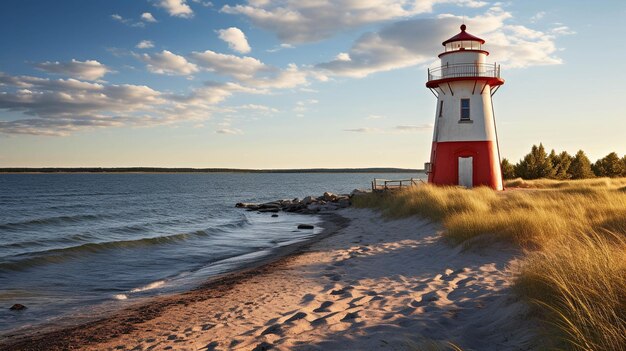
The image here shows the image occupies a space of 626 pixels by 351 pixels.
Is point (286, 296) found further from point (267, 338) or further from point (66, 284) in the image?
point (66, 284)

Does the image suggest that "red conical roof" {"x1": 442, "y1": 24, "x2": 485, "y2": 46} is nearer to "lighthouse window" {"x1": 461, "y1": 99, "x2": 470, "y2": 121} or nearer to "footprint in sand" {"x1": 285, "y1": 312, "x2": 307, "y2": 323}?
"lighthouse window" {"x1": 461, "y1": 99, "x2": 470, "y2": 121}

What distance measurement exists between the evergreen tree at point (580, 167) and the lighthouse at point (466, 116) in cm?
3039

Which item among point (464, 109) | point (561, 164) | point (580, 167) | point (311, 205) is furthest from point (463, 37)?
point (580, 167)

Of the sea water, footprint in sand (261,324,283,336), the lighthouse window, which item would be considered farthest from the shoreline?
the lighthouse window

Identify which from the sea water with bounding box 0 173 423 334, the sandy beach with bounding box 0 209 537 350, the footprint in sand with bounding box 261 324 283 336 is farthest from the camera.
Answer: the sea water with bounding box 0 173 423 334

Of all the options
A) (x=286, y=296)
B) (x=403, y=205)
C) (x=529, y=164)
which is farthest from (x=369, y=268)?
(x=529, y=164)

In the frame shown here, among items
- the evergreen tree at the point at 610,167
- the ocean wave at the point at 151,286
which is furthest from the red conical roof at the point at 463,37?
the evergreen tree at the point at 610,167

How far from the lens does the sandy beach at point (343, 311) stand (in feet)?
18.3

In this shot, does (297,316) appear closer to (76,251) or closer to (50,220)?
(76,251)

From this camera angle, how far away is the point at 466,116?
2659cm

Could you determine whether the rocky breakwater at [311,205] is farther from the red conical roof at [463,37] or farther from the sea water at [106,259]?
the red conical roof at [463,37]

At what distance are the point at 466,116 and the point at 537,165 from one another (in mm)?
27655

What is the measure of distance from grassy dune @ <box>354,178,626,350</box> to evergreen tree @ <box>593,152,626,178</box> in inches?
1610

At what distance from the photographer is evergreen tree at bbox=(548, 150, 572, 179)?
162 ft
